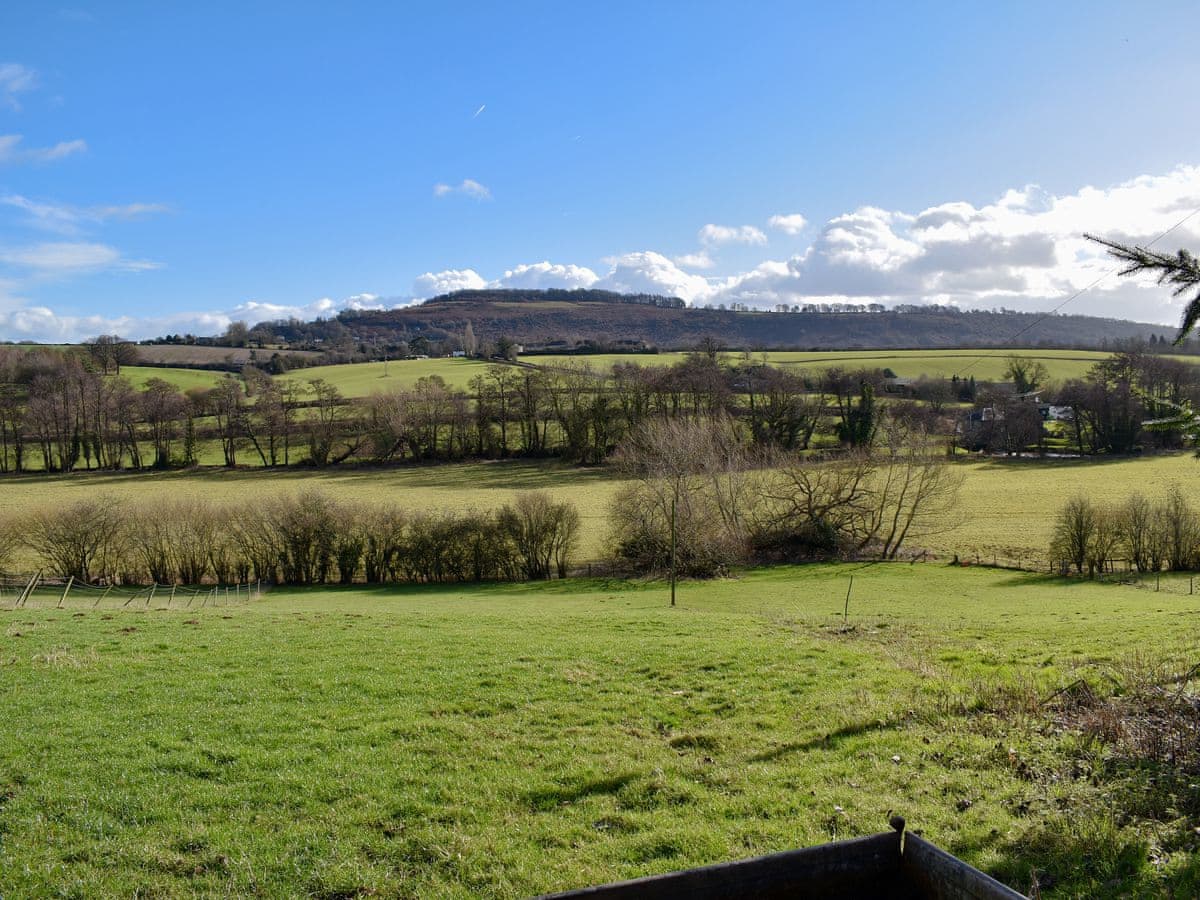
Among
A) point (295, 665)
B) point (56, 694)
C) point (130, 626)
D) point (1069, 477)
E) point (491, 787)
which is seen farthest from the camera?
point (1069, 477)

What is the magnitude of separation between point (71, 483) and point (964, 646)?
91774mm

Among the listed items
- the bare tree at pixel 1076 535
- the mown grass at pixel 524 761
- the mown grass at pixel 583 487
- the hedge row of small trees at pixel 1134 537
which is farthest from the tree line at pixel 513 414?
the mown grass at pixel 524 761

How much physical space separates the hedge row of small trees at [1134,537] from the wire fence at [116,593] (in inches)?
1855

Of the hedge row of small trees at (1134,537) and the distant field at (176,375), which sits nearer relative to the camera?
the hedge row of small trees at (1134,537)

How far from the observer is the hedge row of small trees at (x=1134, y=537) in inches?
1646

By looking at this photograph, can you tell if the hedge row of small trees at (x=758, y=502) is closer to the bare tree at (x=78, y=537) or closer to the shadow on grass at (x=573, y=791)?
the bare tree at (x=78, y=537)

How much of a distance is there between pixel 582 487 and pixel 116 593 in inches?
1722

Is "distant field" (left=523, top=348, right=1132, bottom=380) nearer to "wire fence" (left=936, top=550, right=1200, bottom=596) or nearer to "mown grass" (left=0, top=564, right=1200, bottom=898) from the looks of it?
"wire fence" (left=936, top=550, right=1200, bottom=596)

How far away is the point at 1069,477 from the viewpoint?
7206 cm

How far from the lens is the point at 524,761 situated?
8.95 meters

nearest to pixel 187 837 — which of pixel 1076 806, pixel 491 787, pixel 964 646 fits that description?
pixel 491 787

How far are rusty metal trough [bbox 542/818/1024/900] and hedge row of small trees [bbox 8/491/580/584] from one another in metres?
40.1

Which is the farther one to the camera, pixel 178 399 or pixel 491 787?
pixel 178 399

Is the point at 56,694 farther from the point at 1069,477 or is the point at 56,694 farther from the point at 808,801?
the point at 1069,477
